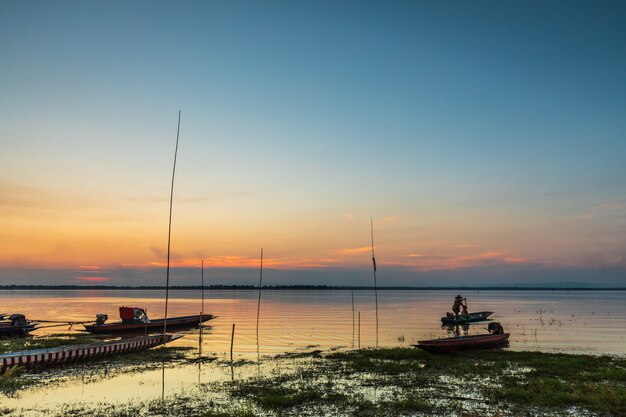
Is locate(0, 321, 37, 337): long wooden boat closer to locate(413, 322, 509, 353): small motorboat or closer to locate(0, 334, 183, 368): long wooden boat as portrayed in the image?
locate(0, 334, 183, 368): long wooden boat

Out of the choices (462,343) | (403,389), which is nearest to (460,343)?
(462,343)

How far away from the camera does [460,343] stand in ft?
95.7

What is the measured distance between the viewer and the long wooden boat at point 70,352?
73.5ft

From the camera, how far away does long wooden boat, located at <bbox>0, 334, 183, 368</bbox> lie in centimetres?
2241

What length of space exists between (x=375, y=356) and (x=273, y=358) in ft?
20.9

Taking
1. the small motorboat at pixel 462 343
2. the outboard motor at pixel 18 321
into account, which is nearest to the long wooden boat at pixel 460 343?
the small motorboat at pixel 462 343

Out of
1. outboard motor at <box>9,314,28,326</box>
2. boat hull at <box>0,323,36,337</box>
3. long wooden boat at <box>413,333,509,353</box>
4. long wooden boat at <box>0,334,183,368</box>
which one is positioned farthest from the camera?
outboard motor at <box>9,314,28,326</box>

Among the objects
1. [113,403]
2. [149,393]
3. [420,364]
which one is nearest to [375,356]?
[420,364]

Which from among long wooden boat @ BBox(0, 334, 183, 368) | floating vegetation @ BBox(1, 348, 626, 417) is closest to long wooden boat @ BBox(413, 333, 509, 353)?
floating vegetation @ BBox(1, 348, 626, 417)

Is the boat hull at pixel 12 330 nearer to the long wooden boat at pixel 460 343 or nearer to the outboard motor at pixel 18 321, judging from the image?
the outboard motor at pixel 18 321

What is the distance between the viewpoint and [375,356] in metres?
28.4

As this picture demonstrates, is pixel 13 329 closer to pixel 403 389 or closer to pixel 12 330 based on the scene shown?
pixel 12 330

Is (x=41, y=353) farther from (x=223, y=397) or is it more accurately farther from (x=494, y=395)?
(x=494, y=395)

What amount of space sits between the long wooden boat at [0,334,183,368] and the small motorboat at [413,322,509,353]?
1830 cm
